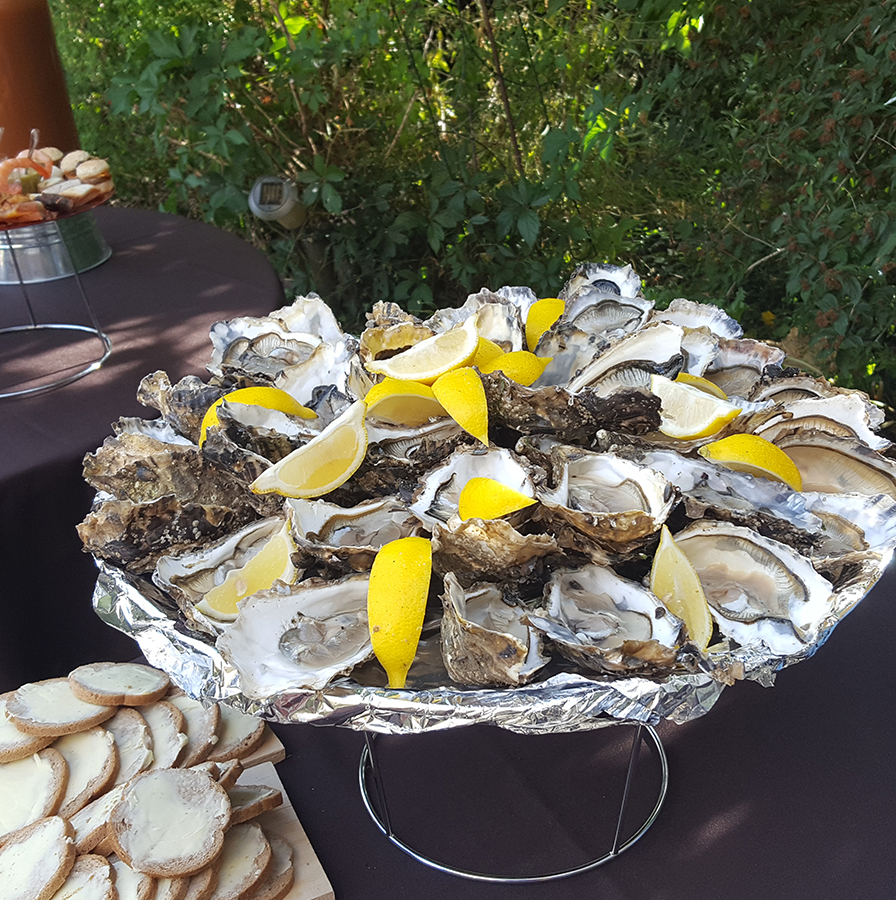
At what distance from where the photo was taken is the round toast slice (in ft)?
1.93

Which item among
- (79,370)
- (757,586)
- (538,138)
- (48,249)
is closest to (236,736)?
(757,586)

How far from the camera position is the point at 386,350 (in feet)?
2.38

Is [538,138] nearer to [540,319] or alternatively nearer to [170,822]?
[540,319]

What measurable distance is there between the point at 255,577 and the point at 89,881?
265mm

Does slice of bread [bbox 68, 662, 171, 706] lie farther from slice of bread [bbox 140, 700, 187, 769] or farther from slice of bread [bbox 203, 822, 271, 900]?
slice of bread [bbox 203, 822, 271, 900]

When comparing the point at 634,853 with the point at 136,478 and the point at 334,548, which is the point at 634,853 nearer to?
the point at 334,548

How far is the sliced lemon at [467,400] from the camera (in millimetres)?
564

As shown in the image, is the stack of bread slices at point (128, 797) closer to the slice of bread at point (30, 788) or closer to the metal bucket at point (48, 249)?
the slice of bread at point (30, 788)

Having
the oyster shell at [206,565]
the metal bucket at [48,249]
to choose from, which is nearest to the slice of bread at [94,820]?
the oyster shell at [206,565]

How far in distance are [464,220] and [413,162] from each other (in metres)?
0.49

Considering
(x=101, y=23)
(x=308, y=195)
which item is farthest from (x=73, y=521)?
(x=101, y=23)

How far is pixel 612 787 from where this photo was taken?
698 millimetres

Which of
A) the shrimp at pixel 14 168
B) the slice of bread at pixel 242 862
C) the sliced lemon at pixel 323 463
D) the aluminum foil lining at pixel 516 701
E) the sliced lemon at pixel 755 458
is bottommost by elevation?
the slice of bread at pixel 242 862

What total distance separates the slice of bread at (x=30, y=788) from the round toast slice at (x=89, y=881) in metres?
0.07
